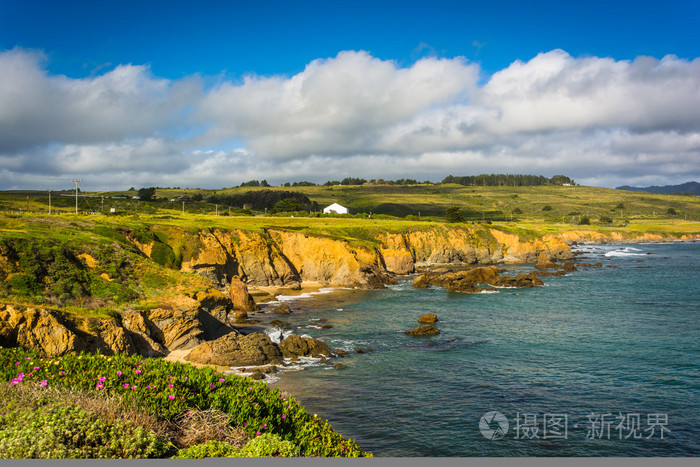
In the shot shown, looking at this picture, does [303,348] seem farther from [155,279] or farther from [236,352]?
[155,279]

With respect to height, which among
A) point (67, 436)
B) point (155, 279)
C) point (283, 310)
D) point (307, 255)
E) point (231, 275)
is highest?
point (67, 436)

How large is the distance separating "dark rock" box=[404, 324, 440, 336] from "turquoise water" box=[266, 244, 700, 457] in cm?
113

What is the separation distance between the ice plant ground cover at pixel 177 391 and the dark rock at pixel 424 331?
23.5 metres

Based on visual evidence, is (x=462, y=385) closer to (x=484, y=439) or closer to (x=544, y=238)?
(x=484, y=439)

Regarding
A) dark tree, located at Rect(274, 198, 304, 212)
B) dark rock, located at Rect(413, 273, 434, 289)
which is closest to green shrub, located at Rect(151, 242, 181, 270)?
dark rock, located at Rect(413, 273, 434, 289)

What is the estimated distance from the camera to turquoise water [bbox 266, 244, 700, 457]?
60.2 feet

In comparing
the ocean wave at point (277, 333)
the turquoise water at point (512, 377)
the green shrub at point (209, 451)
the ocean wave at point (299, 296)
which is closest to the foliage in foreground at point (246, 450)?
the green shrub at point (209, 451)

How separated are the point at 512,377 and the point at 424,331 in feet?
34.4

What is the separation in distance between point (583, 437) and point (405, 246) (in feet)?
214

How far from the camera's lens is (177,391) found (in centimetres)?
1066

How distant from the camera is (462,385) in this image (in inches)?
955

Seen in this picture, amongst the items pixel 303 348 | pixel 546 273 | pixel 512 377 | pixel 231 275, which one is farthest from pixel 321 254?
pixel 512 377

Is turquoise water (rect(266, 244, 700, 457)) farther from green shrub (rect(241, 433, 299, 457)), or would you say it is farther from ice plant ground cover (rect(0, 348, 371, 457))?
green shrub (rect(241, 433, 299, 457))

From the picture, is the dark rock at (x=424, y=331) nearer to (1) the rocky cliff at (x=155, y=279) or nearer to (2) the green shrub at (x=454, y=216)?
(1) the rocky cliff at (x=155, y=279)
